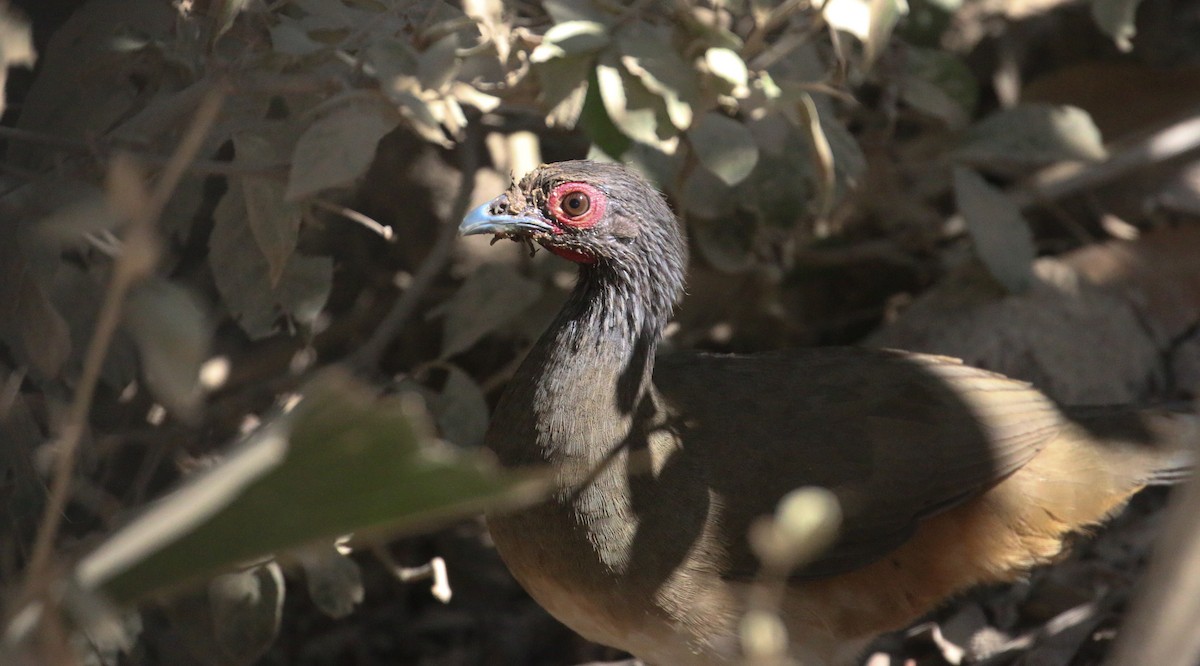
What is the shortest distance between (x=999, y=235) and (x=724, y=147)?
1584 millimetres

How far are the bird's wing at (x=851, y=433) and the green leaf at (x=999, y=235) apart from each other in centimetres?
77

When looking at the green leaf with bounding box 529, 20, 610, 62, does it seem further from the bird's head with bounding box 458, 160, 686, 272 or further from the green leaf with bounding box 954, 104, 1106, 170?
the green leaf with bounding box 954, 104, 1106, 170

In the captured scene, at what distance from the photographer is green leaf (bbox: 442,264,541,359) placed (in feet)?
13.6

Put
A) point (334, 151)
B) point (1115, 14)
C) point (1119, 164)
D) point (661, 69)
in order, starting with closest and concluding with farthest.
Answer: point (334, 151) → point (661, 69) → point (1115, 14) → point (1119, 164)

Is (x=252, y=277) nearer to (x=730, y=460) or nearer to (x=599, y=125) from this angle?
(x=599, y=125)

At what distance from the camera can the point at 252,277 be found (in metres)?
3.53

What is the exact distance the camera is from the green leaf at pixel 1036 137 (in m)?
4.57

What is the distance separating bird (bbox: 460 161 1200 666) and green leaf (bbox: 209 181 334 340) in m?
0.59

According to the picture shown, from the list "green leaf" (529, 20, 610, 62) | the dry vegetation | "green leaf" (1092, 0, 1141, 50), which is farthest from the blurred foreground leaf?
"green leaf" (1092, 0, 1141, 50)

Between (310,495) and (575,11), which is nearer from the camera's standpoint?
(310,495)

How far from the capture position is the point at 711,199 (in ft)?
14.0

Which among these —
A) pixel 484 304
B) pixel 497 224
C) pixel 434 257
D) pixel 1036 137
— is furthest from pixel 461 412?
pixel 1036 137

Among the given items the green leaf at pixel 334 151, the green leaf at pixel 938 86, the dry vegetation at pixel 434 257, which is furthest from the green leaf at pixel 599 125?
the green leaf at pixel 938 86

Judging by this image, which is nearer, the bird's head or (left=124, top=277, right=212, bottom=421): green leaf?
(left=124, top=277, right=212, bottom=421): green leaf
